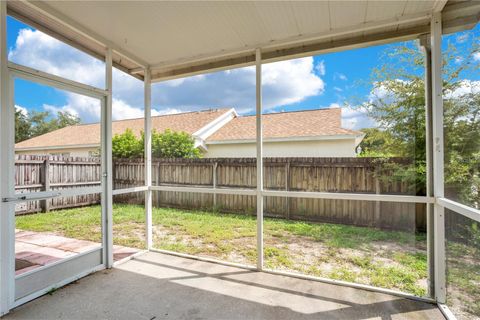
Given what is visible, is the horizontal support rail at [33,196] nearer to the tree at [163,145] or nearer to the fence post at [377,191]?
the tree at [163,145]

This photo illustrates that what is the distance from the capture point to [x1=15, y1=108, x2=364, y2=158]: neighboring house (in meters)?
2.54

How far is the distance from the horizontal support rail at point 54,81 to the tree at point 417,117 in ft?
9.80

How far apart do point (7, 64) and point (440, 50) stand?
3.45 meters

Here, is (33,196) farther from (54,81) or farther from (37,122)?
(54,81)

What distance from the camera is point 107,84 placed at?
270cm

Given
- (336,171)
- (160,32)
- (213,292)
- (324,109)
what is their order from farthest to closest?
(336,171)
(324,109)
(160,32)
(213,292)

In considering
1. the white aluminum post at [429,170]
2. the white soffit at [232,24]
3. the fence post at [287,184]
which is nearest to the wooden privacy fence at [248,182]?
the fence post at [287,184]

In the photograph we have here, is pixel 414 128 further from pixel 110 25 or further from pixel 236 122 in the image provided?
pixel 110 25

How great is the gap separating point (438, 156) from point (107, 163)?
3.17 metres

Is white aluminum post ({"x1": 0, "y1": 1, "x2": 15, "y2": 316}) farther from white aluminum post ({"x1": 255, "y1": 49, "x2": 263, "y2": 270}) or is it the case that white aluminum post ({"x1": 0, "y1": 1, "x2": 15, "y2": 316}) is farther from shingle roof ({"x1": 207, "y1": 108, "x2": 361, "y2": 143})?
shingle roof ({"x1": 207, "y1": 108, "x2": 361, "y2": 143})

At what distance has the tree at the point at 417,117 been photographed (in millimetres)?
1702

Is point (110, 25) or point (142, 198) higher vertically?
point (110, 25)

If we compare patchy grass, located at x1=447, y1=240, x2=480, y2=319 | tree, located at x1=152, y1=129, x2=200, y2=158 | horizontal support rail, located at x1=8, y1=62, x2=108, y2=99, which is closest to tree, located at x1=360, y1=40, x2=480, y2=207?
patchy grass, located at x1=447, y1=240, x2=480, y2=319

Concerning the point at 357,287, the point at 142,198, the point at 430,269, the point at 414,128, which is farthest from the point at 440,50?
the point at 142,198
